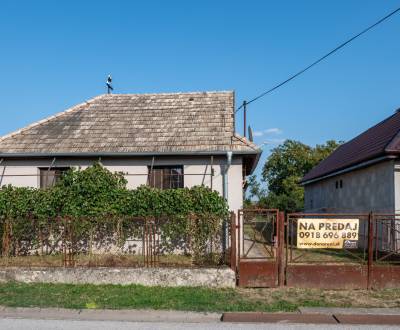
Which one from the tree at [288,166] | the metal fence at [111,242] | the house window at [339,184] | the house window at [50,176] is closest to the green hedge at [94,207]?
the metal fence at [111,242]

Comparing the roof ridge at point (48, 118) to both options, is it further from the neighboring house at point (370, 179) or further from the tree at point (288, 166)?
the tree at point (288, 166)

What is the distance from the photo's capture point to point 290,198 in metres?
40.8

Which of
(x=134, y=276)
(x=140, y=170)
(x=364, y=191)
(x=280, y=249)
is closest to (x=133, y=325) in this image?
(x=134, y=276)

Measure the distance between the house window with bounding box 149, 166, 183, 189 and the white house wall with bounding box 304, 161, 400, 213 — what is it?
5.97 m

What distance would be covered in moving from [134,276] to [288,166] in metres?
43.3

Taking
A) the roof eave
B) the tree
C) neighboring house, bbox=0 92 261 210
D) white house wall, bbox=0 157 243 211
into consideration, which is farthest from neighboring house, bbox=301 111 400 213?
the tree

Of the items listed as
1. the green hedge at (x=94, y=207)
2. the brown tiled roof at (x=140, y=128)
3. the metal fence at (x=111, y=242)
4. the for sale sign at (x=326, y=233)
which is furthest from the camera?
the brown tiled roof at (x=140, y=128)

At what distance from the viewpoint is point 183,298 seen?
8.98 m

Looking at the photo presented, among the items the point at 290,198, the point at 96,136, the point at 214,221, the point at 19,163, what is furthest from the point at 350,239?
the point at 290,198

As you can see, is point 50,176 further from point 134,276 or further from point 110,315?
point 110,315

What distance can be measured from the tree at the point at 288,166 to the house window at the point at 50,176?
33.1 meters

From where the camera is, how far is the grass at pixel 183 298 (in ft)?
28.0

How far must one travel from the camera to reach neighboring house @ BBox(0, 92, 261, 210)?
13.6 m

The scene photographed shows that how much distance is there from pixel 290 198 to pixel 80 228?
30.5 m
